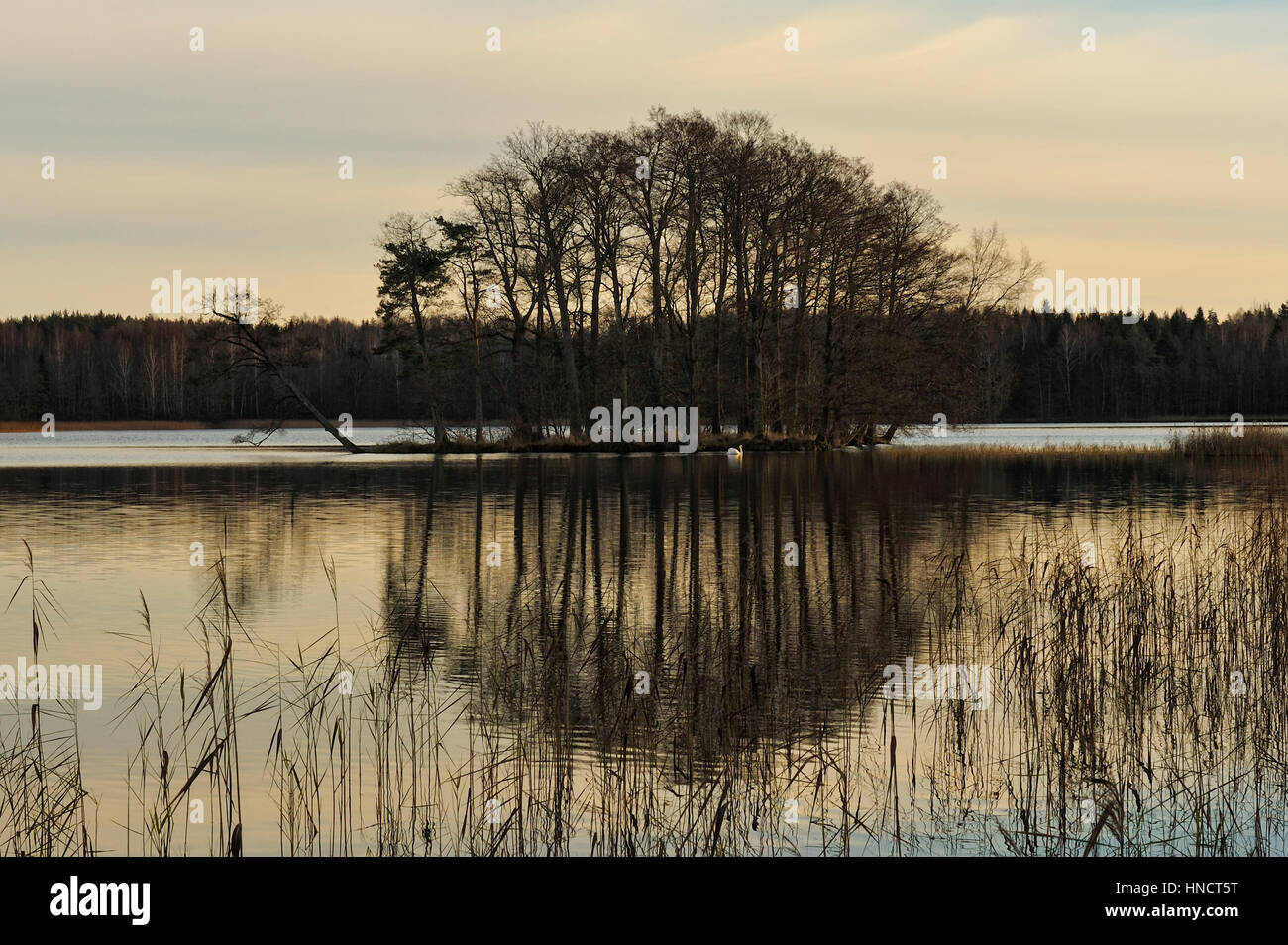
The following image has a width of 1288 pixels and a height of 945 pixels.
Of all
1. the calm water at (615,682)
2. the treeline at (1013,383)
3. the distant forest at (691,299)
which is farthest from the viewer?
the treeline at (1013,383)

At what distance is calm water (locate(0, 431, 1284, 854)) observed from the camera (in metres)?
7.78

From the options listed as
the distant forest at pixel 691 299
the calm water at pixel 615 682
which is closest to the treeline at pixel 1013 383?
the distant forest at pixel 691 299

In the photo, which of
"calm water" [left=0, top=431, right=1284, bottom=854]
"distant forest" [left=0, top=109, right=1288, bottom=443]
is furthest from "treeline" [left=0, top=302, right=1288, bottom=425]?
"calm water" [left=0, top=431, right=1284, bottom=854]

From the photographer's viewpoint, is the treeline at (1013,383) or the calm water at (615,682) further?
the treeline at (1013,383)

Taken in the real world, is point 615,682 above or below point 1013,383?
below

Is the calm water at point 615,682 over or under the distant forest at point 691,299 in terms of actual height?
under

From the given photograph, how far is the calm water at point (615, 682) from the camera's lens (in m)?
7.78

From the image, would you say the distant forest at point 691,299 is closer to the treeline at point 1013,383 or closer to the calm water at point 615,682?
the calm water at point 615,682

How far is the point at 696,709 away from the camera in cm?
932

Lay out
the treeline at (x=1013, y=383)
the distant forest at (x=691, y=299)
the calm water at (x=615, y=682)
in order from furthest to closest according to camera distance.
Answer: the treeline at (x=1013, y=383), the distant forest at (x=691, y=299), the calm water at (x=615, y=682)

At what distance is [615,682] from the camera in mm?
10883

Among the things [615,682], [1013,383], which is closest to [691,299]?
[615,682]

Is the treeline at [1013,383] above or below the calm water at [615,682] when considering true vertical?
above

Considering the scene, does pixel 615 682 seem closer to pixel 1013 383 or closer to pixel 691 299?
pixel 691 299
